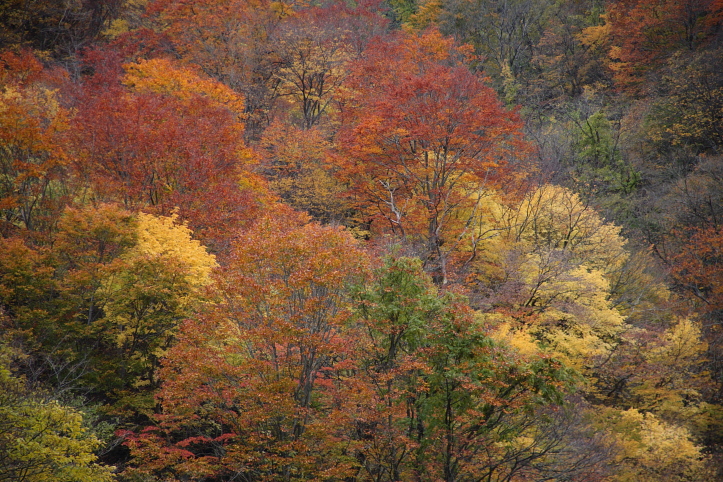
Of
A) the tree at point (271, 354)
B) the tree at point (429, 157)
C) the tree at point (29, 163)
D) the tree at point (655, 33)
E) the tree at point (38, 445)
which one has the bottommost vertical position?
the tree at point (38, 445)

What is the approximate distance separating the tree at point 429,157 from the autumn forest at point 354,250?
18 centimetres

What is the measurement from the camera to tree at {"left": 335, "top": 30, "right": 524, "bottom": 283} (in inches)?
940

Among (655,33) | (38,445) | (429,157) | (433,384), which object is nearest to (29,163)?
(38,445)

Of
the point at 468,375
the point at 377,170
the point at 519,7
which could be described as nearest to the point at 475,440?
the point at 468,375

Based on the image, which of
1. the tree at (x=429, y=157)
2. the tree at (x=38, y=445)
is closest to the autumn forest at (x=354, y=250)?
the tree at (x=38, y=445)

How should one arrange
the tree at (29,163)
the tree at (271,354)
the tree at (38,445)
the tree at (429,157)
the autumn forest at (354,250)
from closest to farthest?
the tree at (38,445), the tree at (271,354), the autumn forest at (354,250), the tree at (29,163), the tree at (429,157)

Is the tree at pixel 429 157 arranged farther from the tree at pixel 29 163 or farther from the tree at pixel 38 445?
the tree at pixel 38 445

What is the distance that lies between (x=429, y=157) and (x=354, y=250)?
45.9 ft

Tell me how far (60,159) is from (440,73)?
16.8 metres

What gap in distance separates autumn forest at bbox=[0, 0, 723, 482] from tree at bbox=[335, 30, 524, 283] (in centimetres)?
18

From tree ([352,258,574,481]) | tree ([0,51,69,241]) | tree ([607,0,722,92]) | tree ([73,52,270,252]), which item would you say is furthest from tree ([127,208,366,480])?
tree ([607,0,722,92])

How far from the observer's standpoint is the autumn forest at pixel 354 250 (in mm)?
13023

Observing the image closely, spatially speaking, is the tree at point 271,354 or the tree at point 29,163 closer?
the tree at point 271,354

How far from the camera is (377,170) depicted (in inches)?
1048
